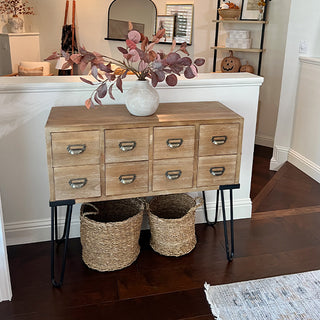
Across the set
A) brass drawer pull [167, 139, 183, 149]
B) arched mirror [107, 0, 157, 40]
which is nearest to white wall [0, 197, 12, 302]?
brass drawer pull [167, 139, 183, 149]

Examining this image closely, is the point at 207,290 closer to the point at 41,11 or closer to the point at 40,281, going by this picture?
the point at 40,281

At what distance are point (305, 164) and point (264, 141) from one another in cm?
105

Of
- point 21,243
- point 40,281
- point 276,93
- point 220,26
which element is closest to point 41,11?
point 220,26

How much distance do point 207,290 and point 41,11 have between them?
5.20 meters

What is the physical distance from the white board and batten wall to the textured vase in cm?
28

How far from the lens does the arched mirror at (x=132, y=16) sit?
563 cm

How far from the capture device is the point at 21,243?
8.20 feet

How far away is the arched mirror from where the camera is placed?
222 inches

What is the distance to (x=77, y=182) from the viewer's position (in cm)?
197

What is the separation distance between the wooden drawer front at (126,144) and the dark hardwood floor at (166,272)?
691 millimetres

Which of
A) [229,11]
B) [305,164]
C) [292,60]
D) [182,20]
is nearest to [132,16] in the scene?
[182,20]

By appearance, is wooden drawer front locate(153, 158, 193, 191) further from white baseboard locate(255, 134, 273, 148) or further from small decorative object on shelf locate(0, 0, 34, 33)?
small decorative object on shelf locate(0, 0, 34, 33)

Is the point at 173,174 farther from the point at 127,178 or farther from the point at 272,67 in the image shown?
the point at 272,67

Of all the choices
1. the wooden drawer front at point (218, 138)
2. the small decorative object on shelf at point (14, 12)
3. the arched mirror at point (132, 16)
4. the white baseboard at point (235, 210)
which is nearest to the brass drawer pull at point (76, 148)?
the wooden drawer front at point (218, 138)
